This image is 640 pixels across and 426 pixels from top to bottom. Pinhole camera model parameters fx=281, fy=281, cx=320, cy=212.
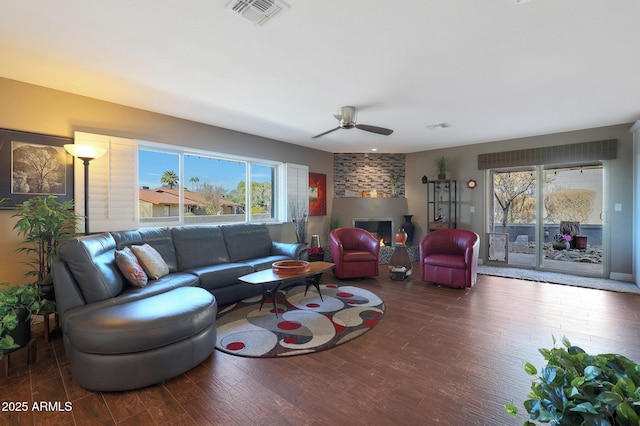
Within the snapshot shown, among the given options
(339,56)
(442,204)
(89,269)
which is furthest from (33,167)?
(442,204)

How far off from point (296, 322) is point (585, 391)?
2546mm

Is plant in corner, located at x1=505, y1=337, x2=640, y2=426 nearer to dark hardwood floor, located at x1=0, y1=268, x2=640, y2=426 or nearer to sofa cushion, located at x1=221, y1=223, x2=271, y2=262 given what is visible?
dark hardwood floor, located at x1=0, y1=268, x2=640, y2=426

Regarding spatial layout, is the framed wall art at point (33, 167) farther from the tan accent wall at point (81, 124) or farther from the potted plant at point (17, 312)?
the potted plant at point (17, 312)

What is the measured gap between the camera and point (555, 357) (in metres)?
0.93

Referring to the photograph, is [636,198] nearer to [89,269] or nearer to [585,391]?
[585,391]

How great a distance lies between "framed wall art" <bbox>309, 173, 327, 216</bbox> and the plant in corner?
5.53 meters

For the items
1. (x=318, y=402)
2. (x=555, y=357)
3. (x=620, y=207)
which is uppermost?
(x=620, y=207)

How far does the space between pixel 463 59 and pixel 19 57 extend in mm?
3947

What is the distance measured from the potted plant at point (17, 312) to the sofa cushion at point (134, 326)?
35 centimetres

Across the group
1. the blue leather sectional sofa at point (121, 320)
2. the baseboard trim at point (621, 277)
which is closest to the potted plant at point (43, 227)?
the blue leather sectional sofa at point (121, 320)

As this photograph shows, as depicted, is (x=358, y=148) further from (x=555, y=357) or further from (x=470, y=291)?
(x=555, y=357)

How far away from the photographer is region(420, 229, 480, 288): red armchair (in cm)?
421

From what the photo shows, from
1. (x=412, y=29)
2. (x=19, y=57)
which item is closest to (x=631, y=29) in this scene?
(x=412, y=29)

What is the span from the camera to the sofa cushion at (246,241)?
4.28 m
